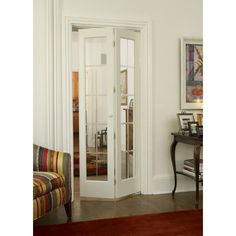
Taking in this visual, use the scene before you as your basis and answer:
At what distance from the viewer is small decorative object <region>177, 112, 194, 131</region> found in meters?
4.18

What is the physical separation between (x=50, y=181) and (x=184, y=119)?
1.99 m

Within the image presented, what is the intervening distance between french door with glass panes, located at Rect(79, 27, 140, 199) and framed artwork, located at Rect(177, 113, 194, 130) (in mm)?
703

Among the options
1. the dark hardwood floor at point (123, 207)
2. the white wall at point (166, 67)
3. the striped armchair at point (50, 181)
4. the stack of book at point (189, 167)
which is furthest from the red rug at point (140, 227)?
the white wall at point (166, 67)

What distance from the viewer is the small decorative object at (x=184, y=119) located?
4.18 metres

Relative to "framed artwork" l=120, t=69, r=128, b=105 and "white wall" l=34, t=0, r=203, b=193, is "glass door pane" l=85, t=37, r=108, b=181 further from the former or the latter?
"white wall" l=34, t=0, r=203, b=193

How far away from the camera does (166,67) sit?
14.1ft

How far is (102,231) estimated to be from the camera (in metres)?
2.50

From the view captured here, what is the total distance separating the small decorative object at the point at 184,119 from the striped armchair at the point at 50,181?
162cm

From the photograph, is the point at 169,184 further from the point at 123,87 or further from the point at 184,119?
the point at 123,87

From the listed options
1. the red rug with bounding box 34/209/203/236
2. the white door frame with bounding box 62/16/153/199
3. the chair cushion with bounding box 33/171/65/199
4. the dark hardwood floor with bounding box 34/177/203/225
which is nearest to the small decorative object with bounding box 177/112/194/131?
the white door frame with bounding box 62/16/153/199
